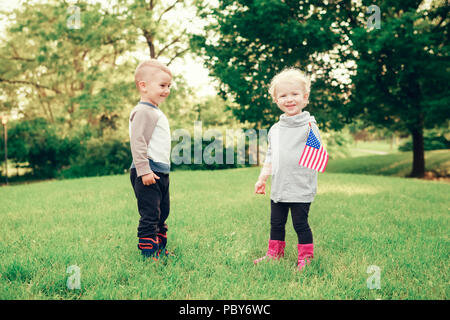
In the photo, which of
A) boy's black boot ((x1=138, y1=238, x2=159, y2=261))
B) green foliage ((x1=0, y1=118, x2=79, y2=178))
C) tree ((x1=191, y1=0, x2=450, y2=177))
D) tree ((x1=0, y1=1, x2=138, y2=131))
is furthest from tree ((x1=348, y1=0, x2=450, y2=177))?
green foliage ((x1=0, y1=118, x2=79, y2=178))

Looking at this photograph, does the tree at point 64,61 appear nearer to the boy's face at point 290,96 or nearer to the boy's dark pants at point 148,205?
the boy's dark pants at point 148,205

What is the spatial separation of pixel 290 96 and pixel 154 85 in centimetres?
132

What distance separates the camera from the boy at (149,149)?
2.79 metres

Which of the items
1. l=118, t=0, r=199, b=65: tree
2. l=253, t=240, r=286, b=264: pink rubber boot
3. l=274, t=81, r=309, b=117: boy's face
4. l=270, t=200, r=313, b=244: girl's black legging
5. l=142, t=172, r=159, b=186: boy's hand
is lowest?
Answer: l=253, t=240, r=286, b=264: pink rubber boot

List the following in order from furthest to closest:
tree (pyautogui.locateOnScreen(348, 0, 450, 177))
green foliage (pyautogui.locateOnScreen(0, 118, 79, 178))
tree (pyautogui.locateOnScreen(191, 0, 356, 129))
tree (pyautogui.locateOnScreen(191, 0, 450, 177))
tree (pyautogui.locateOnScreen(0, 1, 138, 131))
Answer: tree (pyautogui.locateOnScreen(0, 1, 138, 131)) → green foliage (pyautogui.locateOnScreen(0, 118, 79, 178)) → tree (pyautogui.locateOnScreen(191, 0, 356, 129)) → tree (pyautogui.locateOnScreen(191, 0, 450, 177)) → tree (pyautogui.locateOnScreen(348, 0, 450, 177))

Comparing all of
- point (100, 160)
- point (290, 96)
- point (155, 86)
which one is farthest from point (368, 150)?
point (155, 86)

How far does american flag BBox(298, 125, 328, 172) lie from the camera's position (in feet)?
9.12

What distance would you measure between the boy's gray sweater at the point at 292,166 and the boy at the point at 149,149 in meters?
1.11

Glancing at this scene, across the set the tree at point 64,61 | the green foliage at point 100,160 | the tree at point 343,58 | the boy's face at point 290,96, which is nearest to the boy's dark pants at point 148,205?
the boy's face at point 290,96

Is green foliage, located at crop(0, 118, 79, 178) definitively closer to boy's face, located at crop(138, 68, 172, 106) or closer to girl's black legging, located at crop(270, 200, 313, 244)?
boy's face, located at crop(138, 68, 172, 106)

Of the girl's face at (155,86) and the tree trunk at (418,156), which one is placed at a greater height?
the girl's face at (155,86)

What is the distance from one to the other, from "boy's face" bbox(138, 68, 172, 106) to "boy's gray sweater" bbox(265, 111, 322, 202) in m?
1.23

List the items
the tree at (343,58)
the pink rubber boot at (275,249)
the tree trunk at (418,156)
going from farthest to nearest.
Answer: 1. the tree trunk at (418,156)
2. the tree at (343,58)
3. the pink rubber boot at (275,249)
